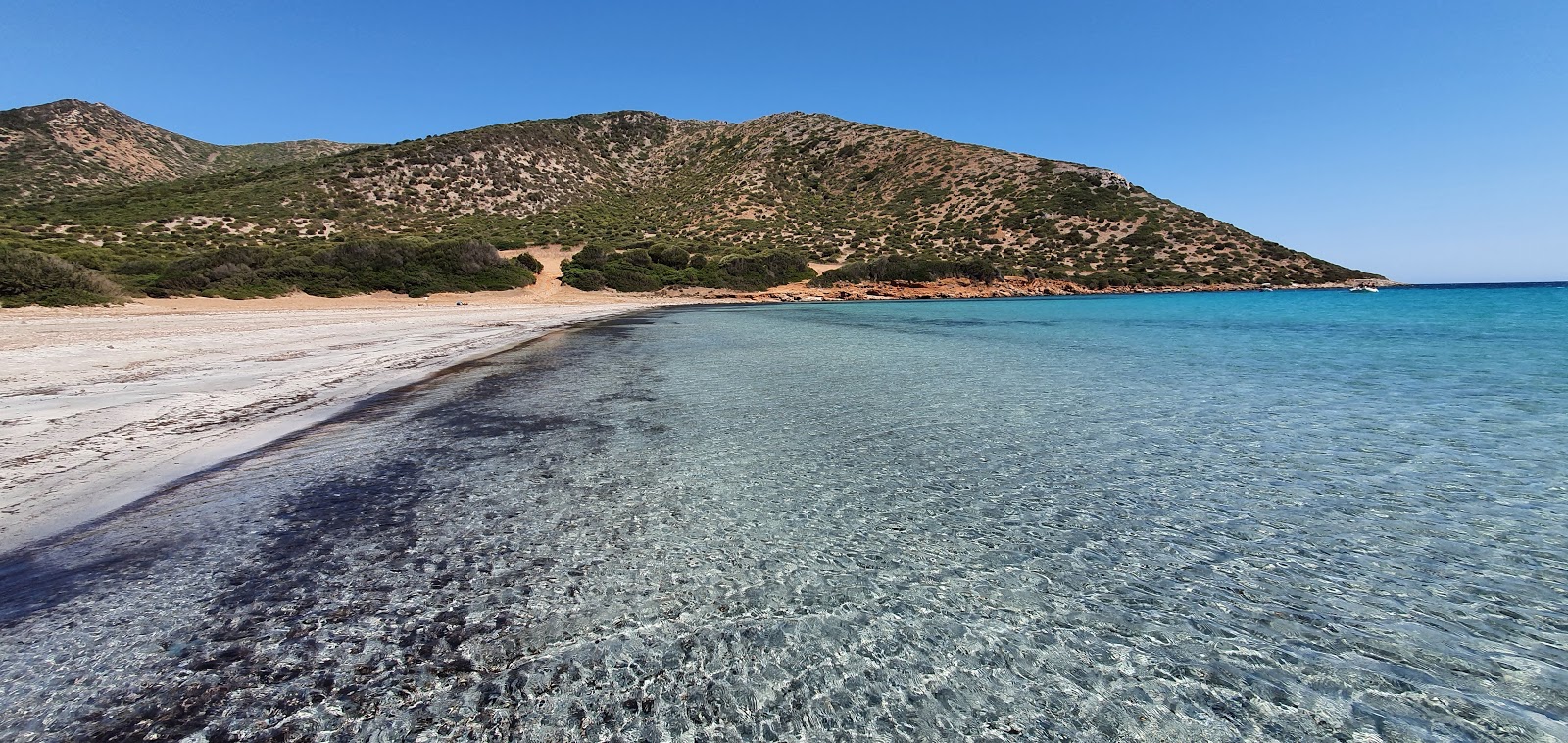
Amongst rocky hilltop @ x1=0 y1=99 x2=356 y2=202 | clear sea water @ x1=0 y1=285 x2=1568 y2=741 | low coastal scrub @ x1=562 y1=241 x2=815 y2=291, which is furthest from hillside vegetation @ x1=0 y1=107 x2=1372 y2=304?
clear sea water @ x1=0 y1=285 x2=1568 y2=741

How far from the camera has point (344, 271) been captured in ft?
107

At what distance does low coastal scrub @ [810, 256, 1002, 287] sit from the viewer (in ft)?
161

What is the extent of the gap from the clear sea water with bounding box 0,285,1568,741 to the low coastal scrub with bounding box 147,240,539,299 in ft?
96.6

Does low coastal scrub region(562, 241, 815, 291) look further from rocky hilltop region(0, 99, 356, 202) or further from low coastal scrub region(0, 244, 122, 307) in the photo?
rocky hilltop region(0, 99, 356, 202)

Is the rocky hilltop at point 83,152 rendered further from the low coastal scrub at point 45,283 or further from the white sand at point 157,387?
the white sand at point 157,387

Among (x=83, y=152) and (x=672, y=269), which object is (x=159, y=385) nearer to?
(x=672, y=269)

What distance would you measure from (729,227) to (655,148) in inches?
1470

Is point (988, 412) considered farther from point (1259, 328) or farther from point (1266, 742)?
point (1259, 328)

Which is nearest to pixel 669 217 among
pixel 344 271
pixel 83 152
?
→ pixel 344 271

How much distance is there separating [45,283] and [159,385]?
20289 mm

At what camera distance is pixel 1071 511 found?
421 centimetres

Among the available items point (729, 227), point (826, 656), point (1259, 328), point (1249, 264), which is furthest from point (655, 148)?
point (826, 656)

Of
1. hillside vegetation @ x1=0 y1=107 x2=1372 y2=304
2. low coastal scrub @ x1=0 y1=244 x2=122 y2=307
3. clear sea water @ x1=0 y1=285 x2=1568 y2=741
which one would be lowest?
clear sea water @ x1=0 y1=285 x2=1568 y2=741

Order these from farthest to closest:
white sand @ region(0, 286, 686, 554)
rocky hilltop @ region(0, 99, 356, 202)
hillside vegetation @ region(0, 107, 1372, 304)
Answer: rocky hilltop @ region(0, 99, 356, 202) → hillside vegetation @ region(0, 107, 1372, 304) → white sand @ region(0, 286, 686, 554)
